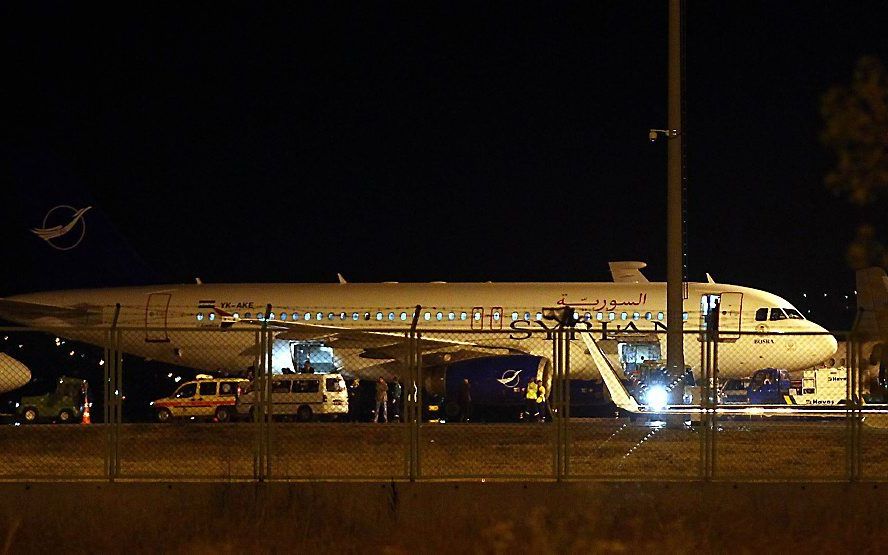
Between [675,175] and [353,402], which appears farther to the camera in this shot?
[353,402]

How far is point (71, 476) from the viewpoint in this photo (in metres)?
15.2

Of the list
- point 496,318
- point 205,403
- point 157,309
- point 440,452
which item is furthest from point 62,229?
point 440,452

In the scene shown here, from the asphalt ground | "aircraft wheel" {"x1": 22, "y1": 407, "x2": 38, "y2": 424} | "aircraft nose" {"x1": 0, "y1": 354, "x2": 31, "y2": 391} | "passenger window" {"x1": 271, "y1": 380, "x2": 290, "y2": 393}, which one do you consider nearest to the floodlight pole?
the asphalt ground

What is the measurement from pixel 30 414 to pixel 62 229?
48.4 ft

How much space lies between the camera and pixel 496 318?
128 feet

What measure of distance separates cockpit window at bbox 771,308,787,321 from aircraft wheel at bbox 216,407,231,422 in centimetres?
1667

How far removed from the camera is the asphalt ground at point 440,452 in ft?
51.0

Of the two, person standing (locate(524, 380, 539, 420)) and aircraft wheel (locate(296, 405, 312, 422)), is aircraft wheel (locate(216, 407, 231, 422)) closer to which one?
aircraft wheel (locate(296, 405, 312, 422))

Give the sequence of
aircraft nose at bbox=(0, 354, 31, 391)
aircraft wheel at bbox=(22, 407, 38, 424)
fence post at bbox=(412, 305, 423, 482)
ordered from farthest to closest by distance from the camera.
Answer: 1. aircraft wheel at bbox=(22, 407, 38, 424)
2. aircraft nose at bbox=(0, 354, 31, 391)
3. fence post at bbox=(412, 305, 423, 482)

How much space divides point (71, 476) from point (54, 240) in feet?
107

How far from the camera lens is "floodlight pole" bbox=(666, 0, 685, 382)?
23.7m

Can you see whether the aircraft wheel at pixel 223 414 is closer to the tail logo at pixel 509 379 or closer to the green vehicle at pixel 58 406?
the green vehicle at pixel 58 406

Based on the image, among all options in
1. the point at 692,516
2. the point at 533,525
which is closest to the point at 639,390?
the point at 692,516

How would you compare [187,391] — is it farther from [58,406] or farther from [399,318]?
[399,318]
